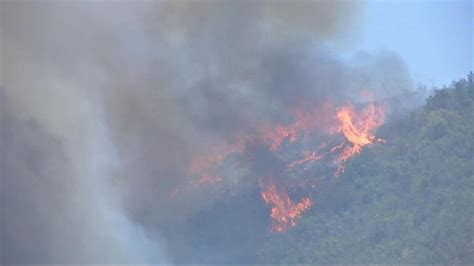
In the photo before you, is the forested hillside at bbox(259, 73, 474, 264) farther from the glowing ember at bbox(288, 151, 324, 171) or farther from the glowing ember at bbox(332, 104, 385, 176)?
the glowing ember at bbox(288, 151, 324, 171)

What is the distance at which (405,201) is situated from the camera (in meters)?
50.0

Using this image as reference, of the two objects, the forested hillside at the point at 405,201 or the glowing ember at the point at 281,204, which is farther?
the glowing ember at the point at 281,204

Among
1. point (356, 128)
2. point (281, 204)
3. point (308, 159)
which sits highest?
point (356, 128)

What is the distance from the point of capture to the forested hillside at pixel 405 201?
4559cm

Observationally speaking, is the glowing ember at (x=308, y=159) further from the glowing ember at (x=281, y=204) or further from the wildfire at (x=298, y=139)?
the glowing ember at (x=281, y=204)

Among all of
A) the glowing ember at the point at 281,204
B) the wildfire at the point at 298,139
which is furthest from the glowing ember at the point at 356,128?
the glowing ember at the point at 281,204

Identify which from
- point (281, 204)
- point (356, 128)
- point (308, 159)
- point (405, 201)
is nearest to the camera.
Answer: point (405, 201)

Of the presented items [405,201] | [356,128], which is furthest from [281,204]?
[405,201]

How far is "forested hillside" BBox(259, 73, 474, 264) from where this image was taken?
45.6 meters

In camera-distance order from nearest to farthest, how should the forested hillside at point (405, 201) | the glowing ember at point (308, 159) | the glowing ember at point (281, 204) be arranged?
1. the forested hillside at point (405, 201)
2. the glowing ember at point (281, 204)
3. the glowing ember at point (308, 159)

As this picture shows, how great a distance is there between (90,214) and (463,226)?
849 inches

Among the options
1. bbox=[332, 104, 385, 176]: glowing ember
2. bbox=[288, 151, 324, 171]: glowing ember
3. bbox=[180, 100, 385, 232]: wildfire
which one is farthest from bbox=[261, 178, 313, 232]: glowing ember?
bbox=[332, 104, 385, 176]: glowing ember

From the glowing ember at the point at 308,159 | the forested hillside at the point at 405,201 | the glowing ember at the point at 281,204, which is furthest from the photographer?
the glowing ember at the point at 308,159

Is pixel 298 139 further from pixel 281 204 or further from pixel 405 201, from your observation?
pixel 405 201
